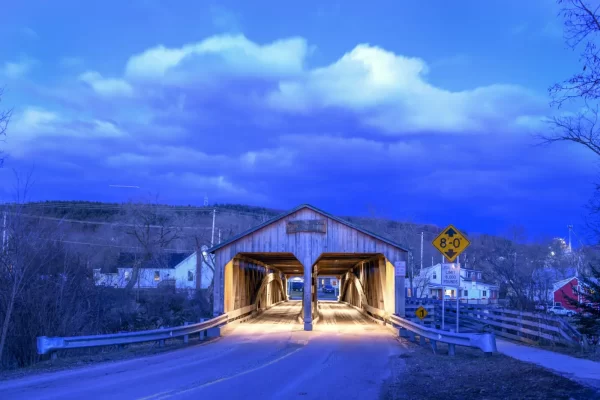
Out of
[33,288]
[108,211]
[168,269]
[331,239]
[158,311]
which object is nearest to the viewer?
[33,288]

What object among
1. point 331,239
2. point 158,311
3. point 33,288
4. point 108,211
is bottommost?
point 158,311

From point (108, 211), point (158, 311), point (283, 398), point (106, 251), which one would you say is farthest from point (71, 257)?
point (108, 211)

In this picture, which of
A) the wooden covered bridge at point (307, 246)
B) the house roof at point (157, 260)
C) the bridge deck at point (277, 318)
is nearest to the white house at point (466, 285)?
the house roof at point (157, 260)

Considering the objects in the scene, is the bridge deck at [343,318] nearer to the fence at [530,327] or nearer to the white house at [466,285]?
the fence at [530,327]

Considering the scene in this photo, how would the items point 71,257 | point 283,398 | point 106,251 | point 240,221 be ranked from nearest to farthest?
point 283,398 → point 71,257 → point 106,251 → point 240,221

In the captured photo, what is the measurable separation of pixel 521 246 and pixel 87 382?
5119cm

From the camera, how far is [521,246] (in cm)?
5481

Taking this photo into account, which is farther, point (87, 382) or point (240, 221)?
point (240, 221)

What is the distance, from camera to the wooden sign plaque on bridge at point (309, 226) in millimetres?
23734

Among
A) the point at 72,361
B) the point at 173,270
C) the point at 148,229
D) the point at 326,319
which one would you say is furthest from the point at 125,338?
the point at 173,270

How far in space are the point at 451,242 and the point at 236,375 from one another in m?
7.26

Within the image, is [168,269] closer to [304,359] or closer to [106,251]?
[106,251]

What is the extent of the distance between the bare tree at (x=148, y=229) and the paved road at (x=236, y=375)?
26.8m

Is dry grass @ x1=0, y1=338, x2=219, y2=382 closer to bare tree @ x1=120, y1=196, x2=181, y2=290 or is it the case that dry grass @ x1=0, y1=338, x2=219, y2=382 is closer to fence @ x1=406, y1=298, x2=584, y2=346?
fence @ x1=406, y1=298, x2=584, y2=346
